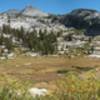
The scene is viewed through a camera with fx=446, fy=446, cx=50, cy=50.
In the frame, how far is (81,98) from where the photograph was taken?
17.0 m

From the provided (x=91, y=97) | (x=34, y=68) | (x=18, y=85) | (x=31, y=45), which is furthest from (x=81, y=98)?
(x=31, y=45)

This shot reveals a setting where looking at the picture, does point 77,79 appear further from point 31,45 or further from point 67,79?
point 31,45

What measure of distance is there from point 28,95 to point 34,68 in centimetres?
5912

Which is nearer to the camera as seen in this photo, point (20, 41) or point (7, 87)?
point (7, 87)

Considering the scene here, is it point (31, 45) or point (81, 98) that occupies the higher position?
point (81, 98)

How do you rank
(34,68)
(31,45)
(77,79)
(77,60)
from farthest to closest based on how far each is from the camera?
(31,45) < (77,60) < (34,68) < (77,79)

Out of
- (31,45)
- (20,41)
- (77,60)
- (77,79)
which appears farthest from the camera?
(20,41)

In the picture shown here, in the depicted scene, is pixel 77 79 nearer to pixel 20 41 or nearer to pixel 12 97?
pixel 12 97

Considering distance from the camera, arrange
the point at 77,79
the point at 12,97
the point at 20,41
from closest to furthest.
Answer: the point at 77,79 < the point at 12,97 < the point at 20,41

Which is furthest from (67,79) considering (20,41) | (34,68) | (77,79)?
(20,41)

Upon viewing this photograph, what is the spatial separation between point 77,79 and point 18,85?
2.35m

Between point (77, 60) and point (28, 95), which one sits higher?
point (28, 95)

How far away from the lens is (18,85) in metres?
17.2

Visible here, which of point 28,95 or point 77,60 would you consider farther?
point 77,60
